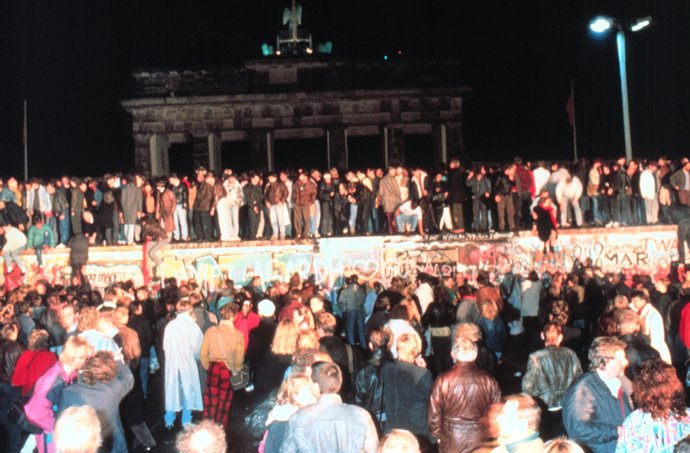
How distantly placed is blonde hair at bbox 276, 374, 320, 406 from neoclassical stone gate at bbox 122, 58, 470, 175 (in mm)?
31871

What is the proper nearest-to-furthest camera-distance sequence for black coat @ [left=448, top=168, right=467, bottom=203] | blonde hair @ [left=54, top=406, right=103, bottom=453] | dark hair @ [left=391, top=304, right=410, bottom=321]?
blonde hair @ [left=54, top=406, right=103, bottom=453] < dark hair @ [left=391, top=304, right=410, bottom=321] < black coat @ [left=448, top=168, right=467, bottom=203]

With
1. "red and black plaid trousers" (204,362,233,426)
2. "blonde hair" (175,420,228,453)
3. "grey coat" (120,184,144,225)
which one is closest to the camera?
"blonde hair" (175,420,228,453)

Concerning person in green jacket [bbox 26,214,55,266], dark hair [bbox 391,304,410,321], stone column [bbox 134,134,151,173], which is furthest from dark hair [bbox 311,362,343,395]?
stone column [bbox 134,134,151,173]

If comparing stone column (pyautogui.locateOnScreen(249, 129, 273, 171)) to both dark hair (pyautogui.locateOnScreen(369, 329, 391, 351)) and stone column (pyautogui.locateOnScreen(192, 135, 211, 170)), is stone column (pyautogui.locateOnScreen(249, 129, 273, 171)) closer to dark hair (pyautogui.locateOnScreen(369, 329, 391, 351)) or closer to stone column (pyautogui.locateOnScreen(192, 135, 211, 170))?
stone column (pyautogui.locateOnScreen(192, 135, 211, 170))

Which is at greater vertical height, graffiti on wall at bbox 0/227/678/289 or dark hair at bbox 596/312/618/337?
graffiti on wall at bbox 0/227/678/289

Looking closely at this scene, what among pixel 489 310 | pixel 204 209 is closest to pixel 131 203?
pixel 204 209

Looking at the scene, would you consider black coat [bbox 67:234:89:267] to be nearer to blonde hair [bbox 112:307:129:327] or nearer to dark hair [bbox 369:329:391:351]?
blonde hair [bbox 112:307:129:327]

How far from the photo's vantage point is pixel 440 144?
132 ft

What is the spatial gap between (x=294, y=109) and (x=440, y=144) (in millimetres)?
6450

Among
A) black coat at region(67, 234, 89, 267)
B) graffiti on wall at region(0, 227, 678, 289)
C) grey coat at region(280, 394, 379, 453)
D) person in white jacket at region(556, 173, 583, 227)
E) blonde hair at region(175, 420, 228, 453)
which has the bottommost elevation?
grey coat at region(280, 394, 379, 453)

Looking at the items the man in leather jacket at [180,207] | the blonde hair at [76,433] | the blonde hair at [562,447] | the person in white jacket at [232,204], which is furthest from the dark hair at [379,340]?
the man in leather jacket at [180,207]

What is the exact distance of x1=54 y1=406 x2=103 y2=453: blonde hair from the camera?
594 centimetres

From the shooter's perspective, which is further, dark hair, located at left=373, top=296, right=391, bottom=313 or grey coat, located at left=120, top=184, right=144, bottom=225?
grey coat, located at left=120, top=184, right=144, bottom=225

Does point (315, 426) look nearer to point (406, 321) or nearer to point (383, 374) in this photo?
point (383, 374)
